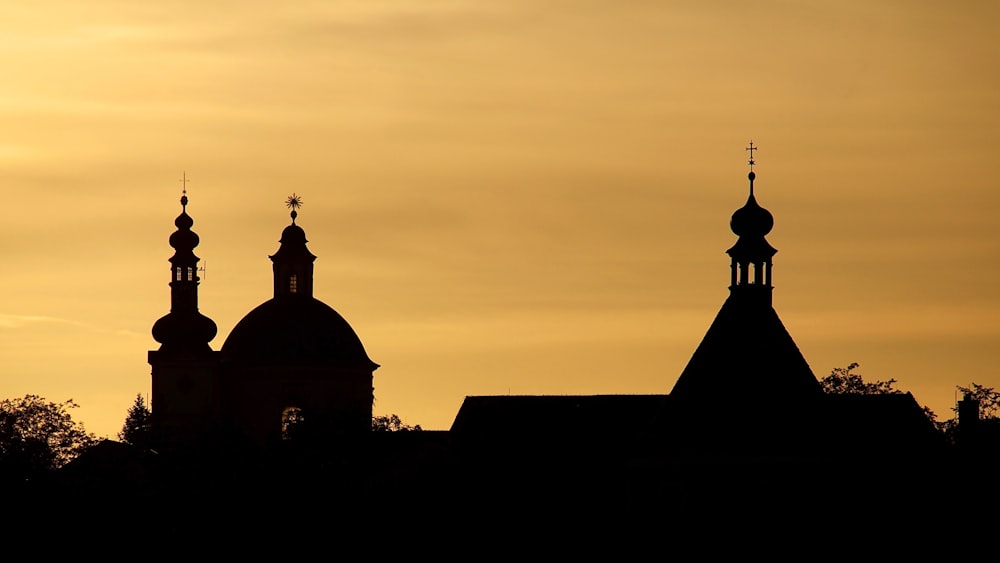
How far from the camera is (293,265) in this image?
14350cm

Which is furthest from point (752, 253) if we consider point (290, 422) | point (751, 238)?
point (290, 422)

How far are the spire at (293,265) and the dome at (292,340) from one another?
8.59ft

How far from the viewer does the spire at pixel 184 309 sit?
13875 centimetres

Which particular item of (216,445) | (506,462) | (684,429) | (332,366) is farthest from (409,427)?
(684,429)

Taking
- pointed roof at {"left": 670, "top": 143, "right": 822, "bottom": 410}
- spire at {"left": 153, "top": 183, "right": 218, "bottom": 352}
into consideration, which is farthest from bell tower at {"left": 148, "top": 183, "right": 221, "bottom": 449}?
pointed roof at {"left": 670, "top": 143, "right": 822, "bottom": 410}

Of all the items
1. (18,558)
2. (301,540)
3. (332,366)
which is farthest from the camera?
(332,366)

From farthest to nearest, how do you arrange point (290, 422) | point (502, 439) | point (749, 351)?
point (290, 422) → point (502, 439) → point (749, 351)

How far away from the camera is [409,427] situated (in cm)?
13988

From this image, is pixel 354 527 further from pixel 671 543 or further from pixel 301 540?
pixel 671 543

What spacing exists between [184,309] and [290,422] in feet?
25.7

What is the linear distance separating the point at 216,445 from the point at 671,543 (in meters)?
31.7

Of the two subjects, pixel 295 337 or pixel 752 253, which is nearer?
pixel 752 253

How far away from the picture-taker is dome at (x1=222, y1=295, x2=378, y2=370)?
138 meters

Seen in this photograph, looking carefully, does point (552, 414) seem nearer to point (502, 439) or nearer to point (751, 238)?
point (502, 439)
